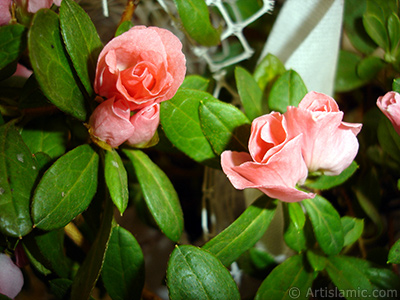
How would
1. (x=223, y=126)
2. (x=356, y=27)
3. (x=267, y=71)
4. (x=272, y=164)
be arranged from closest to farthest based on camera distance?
(x=272, y=164) < (x=223, y=126) < (x=267, y=71) < (x=356, y=27)

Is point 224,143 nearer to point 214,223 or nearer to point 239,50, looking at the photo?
point 214,223

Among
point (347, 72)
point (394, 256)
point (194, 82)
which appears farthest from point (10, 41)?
point (347, 72)

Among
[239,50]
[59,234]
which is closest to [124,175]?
[59,234]

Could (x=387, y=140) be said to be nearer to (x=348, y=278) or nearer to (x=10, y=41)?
(x=348, y=278)

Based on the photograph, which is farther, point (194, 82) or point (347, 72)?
point (347, 72)

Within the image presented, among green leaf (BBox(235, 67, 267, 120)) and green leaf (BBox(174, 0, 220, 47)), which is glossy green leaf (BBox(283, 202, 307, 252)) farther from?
green leaf (BBox(174, 0, 220, 47))

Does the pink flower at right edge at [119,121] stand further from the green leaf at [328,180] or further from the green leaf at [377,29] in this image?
the green leaf at [377,29]
